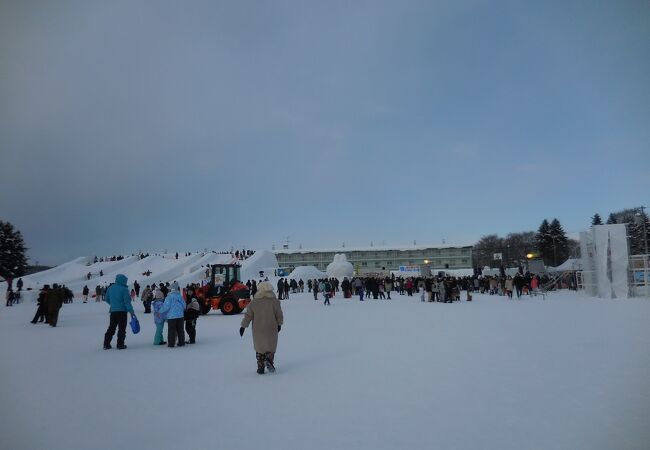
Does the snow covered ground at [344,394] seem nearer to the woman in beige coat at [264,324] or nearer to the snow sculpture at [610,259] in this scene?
the woman in beige coat at [264,324]

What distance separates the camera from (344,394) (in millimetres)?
4938

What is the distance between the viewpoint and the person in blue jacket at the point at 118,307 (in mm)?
8727

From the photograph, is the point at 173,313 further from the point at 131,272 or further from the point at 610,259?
the point at 131,272

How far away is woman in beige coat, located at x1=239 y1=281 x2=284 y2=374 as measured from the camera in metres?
6.20

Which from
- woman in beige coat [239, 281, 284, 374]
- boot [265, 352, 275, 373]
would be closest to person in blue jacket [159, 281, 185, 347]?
woman in beige coat [239, 281, 284, 374]

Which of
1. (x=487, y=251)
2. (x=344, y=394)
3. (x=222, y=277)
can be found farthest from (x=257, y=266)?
(x=487, y=251)

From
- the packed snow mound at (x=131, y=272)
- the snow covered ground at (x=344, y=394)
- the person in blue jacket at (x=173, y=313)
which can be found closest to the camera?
the snow covered ground at (x=344, y=394)

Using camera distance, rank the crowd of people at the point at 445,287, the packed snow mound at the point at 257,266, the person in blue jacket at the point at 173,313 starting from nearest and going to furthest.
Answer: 1. the person in blue jacket at the point at 173,313
2. the crowd of people at the point at 445,287
3. the packed snow mound at the point at 257,266

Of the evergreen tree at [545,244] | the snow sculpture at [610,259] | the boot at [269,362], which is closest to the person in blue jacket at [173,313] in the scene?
the boot at [269,362]

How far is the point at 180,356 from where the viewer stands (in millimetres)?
7852

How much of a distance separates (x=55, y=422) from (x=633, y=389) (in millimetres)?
6015

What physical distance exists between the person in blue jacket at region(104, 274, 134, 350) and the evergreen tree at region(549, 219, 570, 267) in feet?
247

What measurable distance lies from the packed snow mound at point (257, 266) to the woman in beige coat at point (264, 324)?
137 ft

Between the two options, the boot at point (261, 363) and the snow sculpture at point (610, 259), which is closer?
the boot at point (261, 363)
